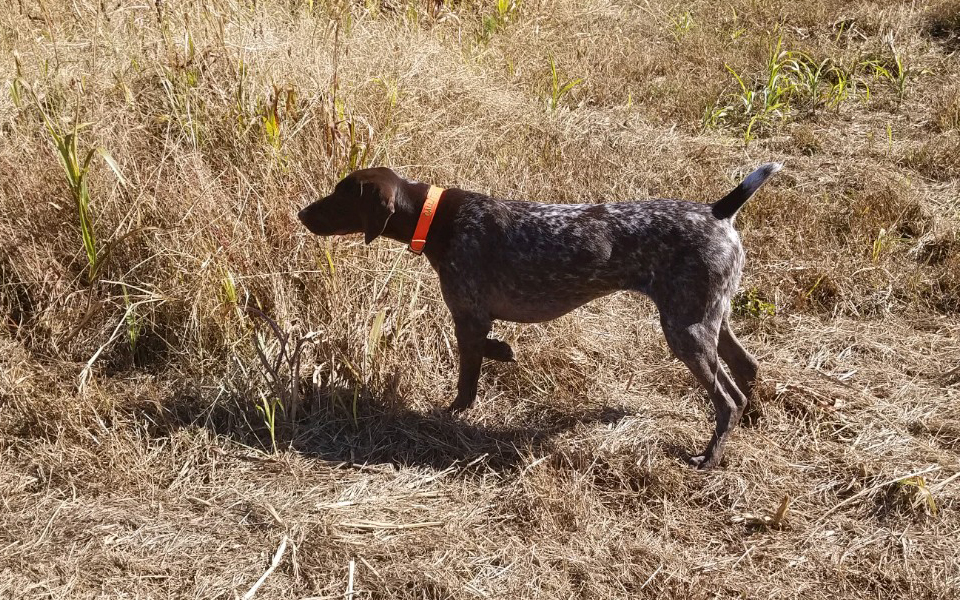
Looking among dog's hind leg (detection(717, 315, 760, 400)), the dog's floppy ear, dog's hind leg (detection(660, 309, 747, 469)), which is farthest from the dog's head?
dog's hind leg (detection(717, 315, 760, 400))

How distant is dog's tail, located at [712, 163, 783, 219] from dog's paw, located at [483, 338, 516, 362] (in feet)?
3.76

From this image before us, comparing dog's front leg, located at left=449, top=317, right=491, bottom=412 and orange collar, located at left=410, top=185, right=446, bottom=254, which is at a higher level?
orange collar, located at left=410, top=185, right=446, bottom=254

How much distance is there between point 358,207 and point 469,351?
85cm

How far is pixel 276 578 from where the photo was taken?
126 inches

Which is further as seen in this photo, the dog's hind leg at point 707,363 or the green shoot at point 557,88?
the green shoot at point 557,88

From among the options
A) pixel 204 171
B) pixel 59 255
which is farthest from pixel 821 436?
pixel 59 255

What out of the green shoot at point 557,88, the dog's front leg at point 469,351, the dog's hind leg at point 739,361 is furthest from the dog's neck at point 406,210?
the green shoot at point 557,88

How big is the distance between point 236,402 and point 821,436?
9.21ft

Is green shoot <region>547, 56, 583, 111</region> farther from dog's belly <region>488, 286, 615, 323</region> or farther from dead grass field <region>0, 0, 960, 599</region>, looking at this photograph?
dog's belly <region>488, 286, 615, 323</region>

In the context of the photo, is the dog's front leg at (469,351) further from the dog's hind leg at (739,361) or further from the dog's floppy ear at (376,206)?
the dog's hind leg at (739,361)

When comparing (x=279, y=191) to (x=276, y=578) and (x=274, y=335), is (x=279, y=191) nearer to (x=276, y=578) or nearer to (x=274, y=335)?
(x=274, y=335)

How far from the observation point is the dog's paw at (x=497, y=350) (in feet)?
13.1

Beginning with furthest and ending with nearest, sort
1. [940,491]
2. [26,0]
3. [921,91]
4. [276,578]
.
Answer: [921,91], [26,0], [940,491], [276,578]

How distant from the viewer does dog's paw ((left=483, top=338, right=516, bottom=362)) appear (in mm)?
4008
